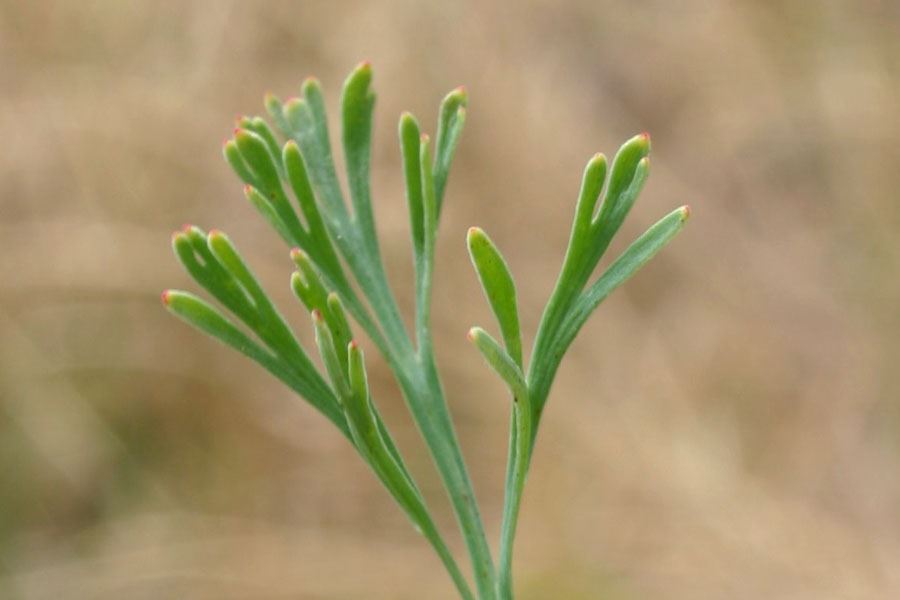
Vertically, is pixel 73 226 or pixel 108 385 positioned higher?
pixel 73 226

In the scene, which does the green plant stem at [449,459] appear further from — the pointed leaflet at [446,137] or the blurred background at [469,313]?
the blurred background at [469,313]

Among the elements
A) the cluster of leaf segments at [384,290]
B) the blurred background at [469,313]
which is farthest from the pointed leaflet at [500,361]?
the blurred background at [469,313]

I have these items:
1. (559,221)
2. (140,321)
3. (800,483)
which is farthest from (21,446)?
(800,483)

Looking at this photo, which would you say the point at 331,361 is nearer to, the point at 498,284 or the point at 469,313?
the point at 498,284

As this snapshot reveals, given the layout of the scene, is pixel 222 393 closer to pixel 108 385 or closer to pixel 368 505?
pixel 108 385

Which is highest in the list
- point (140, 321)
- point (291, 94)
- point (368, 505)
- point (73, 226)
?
point (291, 94)

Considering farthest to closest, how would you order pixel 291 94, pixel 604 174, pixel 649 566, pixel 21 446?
pixel 291 94, pixel 21 446, pixel 649 566, pixel 604 174
